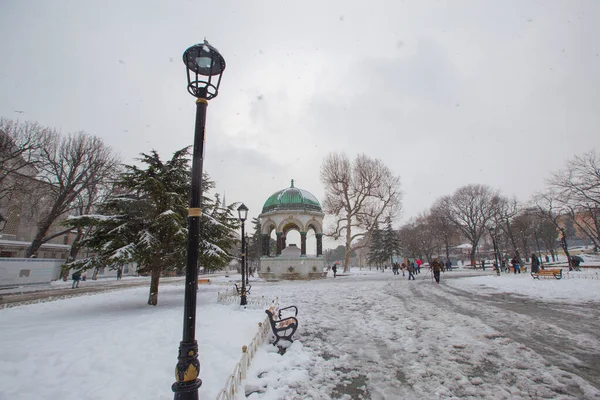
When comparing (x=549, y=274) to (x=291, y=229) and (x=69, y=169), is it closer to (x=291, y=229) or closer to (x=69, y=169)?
(x=291, y=229)

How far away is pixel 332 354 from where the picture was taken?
5.51 metres

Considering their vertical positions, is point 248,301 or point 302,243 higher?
point 302,243

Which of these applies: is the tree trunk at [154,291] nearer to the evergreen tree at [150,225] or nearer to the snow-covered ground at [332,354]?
the evergreen tree at [150,225]

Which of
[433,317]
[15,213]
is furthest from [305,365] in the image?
[15,213]

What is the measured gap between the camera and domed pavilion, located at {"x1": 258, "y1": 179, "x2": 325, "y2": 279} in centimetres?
2761

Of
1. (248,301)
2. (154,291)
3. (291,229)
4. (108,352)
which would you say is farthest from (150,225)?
(291,229)

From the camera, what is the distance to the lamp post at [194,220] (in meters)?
2.68

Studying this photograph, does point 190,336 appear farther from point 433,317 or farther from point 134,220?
point 134,220

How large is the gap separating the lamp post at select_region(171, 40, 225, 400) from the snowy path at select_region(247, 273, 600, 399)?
164 centimetres

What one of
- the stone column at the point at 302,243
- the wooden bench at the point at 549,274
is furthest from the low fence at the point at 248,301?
the wooden bench at the point at 549,274

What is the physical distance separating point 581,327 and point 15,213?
50238 millimetres

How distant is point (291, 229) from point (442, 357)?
26.7 meters

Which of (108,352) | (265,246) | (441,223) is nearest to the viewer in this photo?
(108,352)

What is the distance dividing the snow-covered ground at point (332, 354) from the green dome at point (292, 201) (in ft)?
66.4
